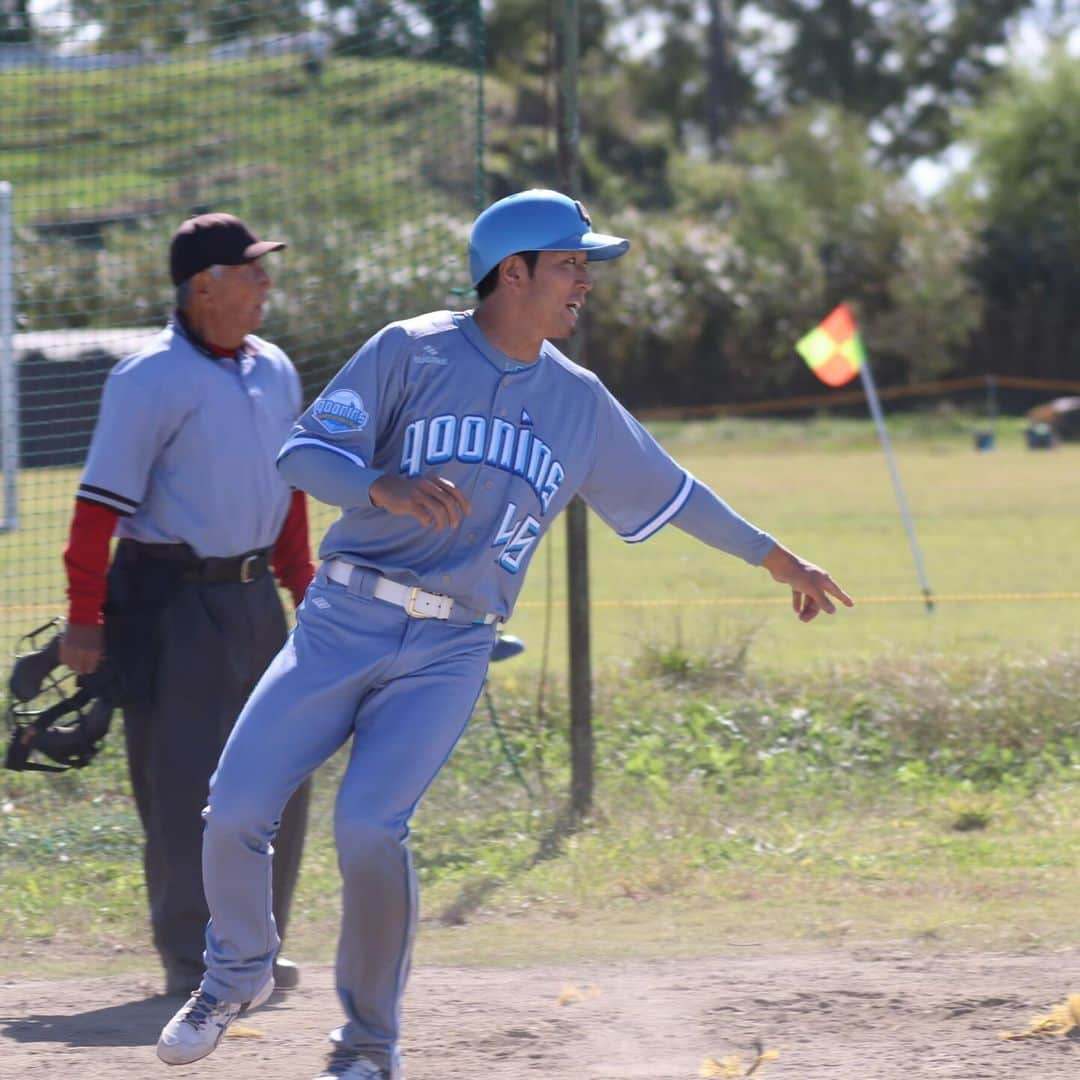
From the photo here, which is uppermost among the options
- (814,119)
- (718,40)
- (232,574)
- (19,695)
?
(718,40)

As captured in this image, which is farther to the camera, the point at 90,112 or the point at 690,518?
the point at 90,112

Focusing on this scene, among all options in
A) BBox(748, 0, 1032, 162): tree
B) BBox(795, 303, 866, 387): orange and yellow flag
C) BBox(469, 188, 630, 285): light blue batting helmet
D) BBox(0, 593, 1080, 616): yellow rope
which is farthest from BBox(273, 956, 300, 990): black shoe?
BBox(748, 0, 1032, 162): tree

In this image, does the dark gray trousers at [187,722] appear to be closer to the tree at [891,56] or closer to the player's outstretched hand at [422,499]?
the player's outstretched hand at [422,499]

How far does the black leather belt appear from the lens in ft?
17.4

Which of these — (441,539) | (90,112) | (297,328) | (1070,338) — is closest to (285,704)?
(441,539)

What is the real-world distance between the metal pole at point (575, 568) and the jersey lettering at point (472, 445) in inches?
111

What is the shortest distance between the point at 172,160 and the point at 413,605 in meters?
8.48

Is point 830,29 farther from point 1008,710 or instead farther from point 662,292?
point 1008,710

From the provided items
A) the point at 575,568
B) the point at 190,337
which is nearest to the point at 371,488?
the point at 190,337

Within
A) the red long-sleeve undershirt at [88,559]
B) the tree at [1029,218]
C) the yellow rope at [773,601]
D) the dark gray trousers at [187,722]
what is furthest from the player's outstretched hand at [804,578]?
the tree at [1029,218]

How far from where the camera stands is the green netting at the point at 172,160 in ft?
28.0

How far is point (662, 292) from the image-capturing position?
1405 inches

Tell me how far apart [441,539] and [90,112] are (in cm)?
719

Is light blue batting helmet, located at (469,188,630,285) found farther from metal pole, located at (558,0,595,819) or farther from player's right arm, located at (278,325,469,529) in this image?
metal pole, located at (558,0,595,819)
